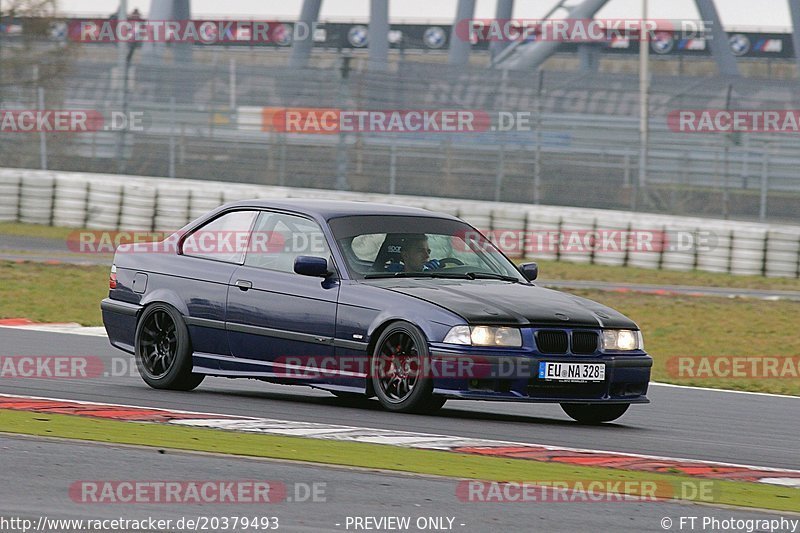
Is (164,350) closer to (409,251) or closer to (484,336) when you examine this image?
(409,251)

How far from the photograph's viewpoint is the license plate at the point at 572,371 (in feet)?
29.5

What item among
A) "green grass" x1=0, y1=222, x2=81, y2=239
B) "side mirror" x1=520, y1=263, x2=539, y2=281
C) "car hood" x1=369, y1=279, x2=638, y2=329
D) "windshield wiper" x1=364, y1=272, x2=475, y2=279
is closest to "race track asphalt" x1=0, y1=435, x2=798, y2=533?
"car hood" x1=369, y1=279, x2=638, y2=329

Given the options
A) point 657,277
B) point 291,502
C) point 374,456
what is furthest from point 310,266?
point 657,277

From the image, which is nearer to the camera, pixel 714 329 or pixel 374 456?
pixel 374 456

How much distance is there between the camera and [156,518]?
5.48 metres

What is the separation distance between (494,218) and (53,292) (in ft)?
27.4

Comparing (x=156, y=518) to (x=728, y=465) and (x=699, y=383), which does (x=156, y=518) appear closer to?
(x=728, y=465)

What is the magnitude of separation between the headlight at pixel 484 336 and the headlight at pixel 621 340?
637mm

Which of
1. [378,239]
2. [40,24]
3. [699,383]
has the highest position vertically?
[40,24]

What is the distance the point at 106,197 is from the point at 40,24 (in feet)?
43.8

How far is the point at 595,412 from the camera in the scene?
958cm

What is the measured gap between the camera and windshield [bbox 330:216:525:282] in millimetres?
9664

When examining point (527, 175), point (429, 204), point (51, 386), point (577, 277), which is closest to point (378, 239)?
point (51, 386)

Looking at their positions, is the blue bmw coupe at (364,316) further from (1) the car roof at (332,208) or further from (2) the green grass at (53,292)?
(2) the green grass at (53,292)
